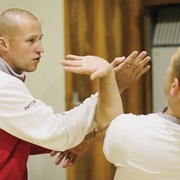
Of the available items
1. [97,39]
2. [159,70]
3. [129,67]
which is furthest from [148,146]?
[159,70]

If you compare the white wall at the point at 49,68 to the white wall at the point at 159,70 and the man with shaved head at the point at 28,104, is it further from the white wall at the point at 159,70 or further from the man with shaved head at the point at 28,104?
the man with shaved head at the point at 28,104

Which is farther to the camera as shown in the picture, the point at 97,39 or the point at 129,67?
the point at 97,39

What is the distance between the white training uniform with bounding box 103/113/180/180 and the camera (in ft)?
3.62

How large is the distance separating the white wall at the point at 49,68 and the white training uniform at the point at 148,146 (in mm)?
1734

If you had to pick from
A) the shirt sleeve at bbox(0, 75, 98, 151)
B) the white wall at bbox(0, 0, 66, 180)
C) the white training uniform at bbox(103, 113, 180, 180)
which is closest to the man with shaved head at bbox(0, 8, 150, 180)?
the shirt sleeve at bbox(0, 75, 98, 151)

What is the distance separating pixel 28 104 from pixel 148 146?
19.2 inches

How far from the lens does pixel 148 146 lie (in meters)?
1.11

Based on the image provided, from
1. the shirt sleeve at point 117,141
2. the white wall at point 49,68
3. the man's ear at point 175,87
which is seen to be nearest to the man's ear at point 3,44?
the shirt sleeve at point 117,141

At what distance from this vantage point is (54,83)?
2.88 meters

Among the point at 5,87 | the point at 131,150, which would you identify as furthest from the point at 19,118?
the point at 131,150

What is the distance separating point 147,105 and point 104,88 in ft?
5.25

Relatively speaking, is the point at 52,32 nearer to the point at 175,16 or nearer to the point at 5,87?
the point at 175,16

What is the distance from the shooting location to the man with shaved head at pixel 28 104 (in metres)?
1.37

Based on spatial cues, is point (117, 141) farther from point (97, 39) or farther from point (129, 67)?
point (97, 39)
